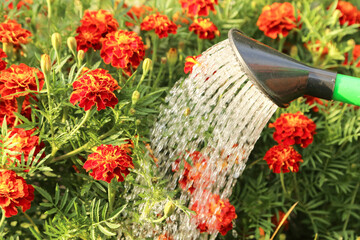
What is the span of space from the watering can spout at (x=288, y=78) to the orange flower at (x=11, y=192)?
21.4 inches

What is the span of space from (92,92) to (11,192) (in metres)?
0.27

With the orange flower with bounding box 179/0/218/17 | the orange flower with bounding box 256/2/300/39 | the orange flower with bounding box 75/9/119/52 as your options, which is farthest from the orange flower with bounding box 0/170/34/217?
the orange flower with bounding box 256/2/300/39

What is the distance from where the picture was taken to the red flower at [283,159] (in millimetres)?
1365

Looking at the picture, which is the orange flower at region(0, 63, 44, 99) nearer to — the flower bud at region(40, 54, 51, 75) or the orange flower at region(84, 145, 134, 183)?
the flower bud at region(40, 54, 51, 75)

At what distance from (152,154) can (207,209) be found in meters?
0.21

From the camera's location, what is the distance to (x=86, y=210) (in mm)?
1298

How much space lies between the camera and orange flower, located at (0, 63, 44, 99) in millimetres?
1103

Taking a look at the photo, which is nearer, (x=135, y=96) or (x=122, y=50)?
(x=135, y=96)

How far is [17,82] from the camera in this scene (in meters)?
1.11

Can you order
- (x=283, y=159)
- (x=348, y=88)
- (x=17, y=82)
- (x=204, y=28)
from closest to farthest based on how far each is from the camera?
1. (x=348, y=88)
2. (x=17, y=82)
3. (x=283, y=159)
4. (x=204, y=28)

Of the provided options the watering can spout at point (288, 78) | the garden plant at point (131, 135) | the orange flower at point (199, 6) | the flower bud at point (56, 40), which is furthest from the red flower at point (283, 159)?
the flower bud at point (56, 40)

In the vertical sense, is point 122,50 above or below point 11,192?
above

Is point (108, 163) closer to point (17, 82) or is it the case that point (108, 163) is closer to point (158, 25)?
point (17, 82)

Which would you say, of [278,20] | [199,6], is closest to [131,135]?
[199,6]
